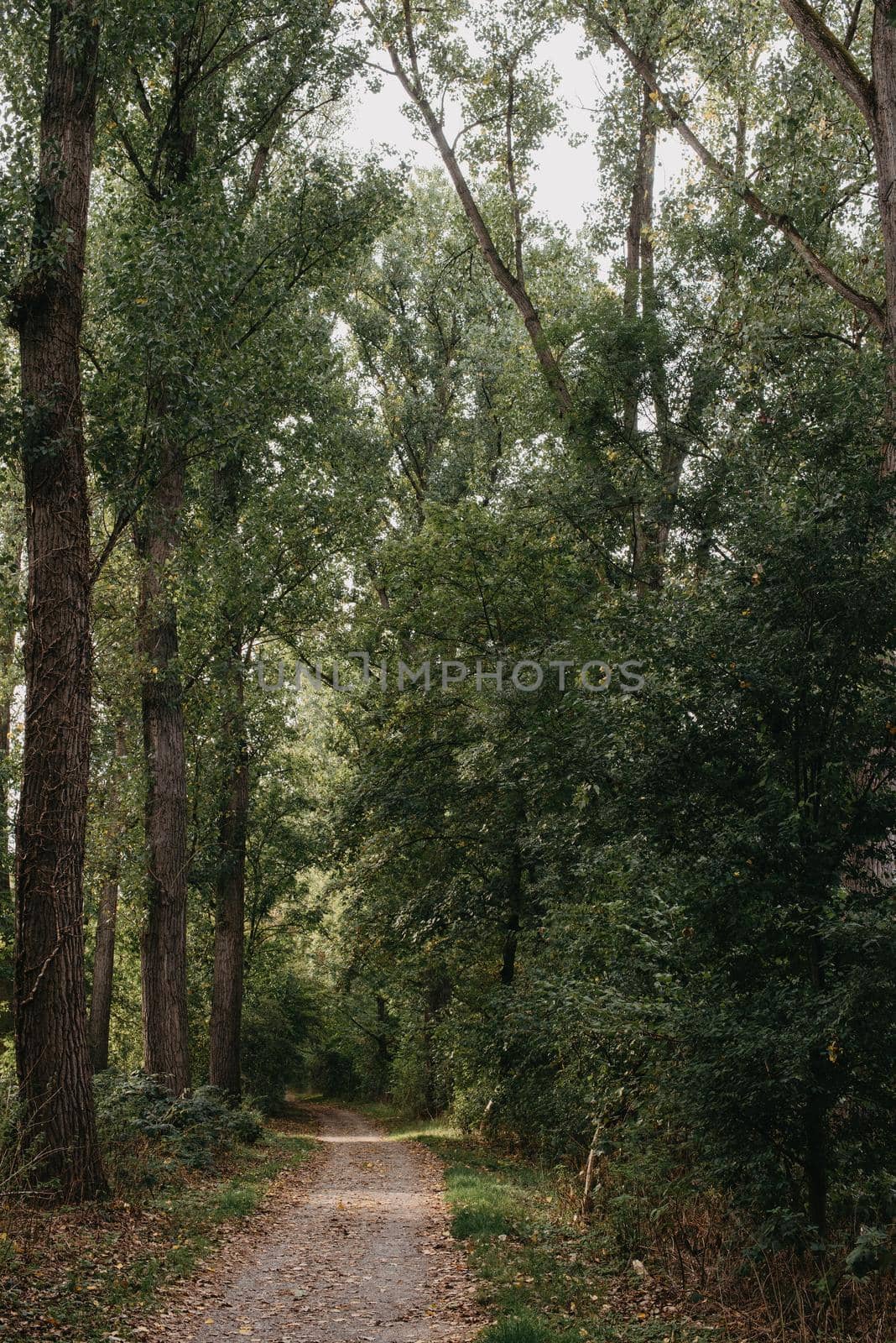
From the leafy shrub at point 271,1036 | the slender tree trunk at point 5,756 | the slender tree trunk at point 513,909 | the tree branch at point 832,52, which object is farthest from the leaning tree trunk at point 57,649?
the leafy shrub at point 271,1036

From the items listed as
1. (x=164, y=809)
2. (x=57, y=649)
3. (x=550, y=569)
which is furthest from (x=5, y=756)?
(x=550, y=569)

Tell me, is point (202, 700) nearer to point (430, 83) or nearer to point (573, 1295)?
point (573, 1295)

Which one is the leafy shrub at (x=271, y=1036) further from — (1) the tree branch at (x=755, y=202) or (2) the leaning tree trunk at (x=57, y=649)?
(1) the tree branch at (x=755, y=202)

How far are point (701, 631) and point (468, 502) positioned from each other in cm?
919

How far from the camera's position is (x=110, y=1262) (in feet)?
21.8

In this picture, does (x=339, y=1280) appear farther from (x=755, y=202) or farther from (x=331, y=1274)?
(x=755, y=202)

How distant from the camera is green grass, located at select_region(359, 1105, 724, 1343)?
19.0 ft

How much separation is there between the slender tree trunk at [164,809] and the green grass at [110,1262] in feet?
8.35

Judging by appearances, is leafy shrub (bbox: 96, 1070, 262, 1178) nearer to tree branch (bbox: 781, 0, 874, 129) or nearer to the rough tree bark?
the rough tree bark

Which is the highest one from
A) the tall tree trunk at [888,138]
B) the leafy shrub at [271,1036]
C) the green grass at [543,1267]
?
the tall tree trunk at [888,138]

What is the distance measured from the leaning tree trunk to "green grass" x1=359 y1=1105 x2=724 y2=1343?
11.1 feet

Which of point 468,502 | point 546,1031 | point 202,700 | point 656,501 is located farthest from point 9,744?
point 546,1031

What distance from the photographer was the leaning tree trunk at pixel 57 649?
789cm

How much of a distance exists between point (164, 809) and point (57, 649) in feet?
16.5
